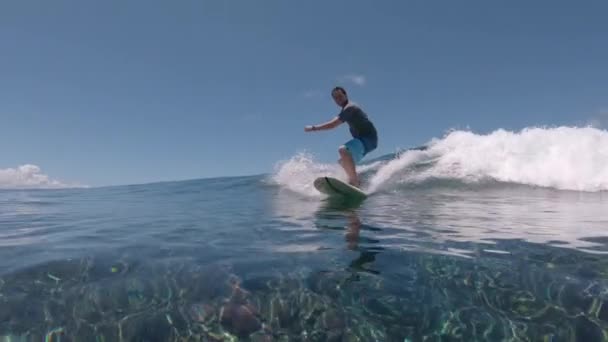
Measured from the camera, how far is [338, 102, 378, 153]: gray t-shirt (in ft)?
33.6

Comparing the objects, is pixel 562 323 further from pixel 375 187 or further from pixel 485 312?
pixel 375 187

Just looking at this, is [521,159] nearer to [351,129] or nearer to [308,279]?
[351,129]

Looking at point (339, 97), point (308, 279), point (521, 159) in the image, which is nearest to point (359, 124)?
point (339, 97)

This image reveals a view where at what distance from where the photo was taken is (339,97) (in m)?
10.2

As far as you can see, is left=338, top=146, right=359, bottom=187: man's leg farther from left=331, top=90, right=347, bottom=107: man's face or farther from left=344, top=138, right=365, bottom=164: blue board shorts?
left=331, top=90, right=347, bottom=107: man's face

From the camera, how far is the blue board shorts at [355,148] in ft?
33.2

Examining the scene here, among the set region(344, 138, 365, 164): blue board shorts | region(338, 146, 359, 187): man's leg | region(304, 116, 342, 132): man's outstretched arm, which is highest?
region(304, 116, 342, 132): man's outstretched arm

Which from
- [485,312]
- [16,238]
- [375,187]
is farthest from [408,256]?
[375,187]

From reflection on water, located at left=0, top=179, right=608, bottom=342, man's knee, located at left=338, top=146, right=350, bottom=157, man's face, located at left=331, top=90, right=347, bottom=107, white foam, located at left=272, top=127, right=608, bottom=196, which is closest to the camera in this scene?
reflection on water, located at left=0, top=179, right=608, bottom=342

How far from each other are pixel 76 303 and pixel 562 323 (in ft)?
13.8

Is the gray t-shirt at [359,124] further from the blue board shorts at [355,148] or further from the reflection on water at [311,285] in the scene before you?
the reflection on water at [311,285]

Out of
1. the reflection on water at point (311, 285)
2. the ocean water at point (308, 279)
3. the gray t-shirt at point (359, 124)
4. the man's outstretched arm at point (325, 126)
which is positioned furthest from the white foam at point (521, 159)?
the reflection on water at point (311, 285)

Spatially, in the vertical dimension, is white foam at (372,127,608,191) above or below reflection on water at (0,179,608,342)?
above

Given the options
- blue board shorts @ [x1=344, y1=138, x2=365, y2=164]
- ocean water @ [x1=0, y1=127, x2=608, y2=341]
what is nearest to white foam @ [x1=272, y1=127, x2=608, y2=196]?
blue board shorts @ [x1=344, y1=138, x2=365, y2=164]
